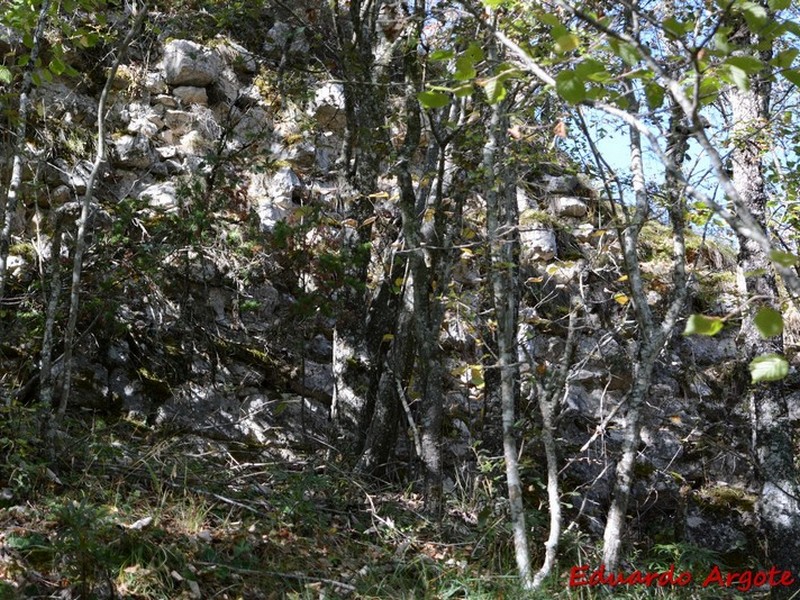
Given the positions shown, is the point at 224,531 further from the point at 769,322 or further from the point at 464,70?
the point at 769,322

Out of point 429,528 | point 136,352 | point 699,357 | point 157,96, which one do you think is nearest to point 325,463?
point 429,528

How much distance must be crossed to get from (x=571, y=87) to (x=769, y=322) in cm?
86

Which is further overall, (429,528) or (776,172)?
(776,172)

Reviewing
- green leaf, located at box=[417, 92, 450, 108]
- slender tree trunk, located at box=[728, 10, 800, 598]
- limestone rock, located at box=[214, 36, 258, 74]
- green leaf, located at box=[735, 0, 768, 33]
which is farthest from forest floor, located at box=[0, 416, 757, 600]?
limestone rock, located at box=[214, 36, 258, 74]

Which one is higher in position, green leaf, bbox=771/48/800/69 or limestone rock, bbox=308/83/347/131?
limestone rock, bbox=308/83/347/131

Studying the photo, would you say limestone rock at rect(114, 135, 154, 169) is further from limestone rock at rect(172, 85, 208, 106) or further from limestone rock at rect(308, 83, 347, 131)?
limestone rock at rect(308, 83, 347, 131)

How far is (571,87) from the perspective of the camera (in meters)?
2.05

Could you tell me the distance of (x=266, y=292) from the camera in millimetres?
7230

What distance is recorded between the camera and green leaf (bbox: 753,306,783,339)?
160 cm

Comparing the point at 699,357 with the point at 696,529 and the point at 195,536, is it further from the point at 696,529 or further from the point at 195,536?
the point at 195,536

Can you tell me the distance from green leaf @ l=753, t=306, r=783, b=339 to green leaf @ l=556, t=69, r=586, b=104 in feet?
2.59

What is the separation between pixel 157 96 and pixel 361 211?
3.29m

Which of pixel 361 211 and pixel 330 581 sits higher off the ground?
pixel 361 211

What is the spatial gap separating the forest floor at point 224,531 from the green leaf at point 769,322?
2908 mm
